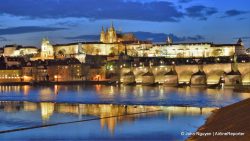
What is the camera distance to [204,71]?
67.1 metres

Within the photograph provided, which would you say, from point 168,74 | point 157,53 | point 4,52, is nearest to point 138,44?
point 157,53

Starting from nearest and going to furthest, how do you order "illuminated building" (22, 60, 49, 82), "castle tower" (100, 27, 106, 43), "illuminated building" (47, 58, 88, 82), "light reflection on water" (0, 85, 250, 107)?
"light reflection on water" (0, 85, 250, 107) < "illuminated building" (47, 58, 88, 82) < "illuminated building" (22, 60, 49, 82) < "castle tower" (100, 27, 106, 43)

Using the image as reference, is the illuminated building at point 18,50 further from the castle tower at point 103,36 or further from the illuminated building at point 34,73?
the illuminated building at point 34,73

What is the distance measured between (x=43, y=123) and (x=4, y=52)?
133 meters

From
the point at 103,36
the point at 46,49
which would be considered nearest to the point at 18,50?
the point at 46,49

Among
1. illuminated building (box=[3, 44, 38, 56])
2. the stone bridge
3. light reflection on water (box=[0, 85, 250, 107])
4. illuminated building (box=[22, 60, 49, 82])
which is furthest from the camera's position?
illuminated building (box=[3, 44, 38, 56])

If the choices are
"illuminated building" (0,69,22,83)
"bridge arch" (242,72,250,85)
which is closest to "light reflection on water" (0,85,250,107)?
"bridge arch" (242,72,250,85)

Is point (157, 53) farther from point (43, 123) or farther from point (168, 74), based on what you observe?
point (43, 123)

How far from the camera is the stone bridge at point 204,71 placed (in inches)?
2413

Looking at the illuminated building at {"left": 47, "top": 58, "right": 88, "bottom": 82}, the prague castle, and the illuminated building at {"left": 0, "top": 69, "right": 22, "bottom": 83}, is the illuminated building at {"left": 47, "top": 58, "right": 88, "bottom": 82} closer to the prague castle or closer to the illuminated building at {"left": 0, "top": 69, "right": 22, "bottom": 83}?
the illuminated building at {"left": 0, "top": 69, "right": 22, "bottom": 83}

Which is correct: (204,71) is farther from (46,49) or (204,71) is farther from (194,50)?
(46,49)

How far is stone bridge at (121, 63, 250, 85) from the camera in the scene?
201 ft

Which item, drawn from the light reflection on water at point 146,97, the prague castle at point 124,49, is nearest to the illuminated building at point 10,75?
the prague castle at point 124,49

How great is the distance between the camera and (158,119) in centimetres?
2141
